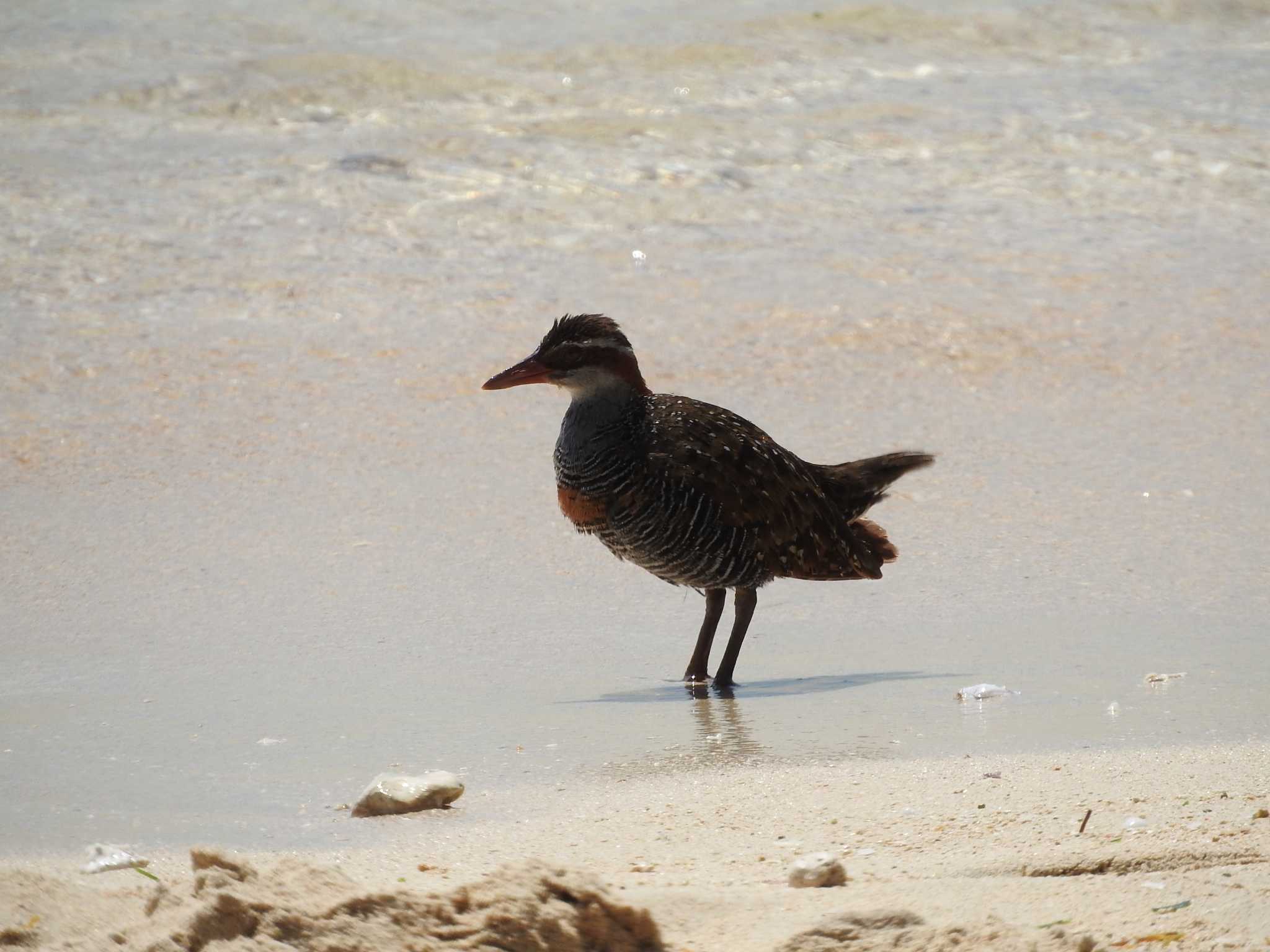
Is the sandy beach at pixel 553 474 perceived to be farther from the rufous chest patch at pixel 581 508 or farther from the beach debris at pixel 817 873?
the rufous chest patch at pixel 581 508

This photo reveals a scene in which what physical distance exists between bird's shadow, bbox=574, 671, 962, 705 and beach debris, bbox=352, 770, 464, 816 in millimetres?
1182

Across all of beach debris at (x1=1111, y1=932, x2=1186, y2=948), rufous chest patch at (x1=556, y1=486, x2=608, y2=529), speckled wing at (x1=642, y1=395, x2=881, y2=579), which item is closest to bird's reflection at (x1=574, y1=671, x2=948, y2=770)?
speckled wing at (x1=642, y1=395, x2=881, y2=579)

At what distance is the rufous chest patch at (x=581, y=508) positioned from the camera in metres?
5.86

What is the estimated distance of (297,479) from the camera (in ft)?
26.3

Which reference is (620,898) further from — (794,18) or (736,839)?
(794,18)

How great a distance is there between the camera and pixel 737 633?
5.94 metres

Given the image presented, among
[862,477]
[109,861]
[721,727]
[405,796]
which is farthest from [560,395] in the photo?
A: [109,861]

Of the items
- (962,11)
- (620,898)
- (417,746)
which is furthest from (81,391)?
→ (962,11)

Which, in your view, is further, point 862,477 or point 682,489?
point 862,477

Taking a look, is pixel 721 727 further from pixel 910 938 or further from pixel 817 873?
pixel 910 938

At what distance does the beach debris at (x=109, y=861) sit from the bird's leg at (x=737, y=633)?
2.36 m

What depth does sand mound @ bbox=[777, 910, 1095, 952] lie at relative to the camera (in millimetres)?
2951

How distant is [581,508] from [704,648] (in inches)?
25.4

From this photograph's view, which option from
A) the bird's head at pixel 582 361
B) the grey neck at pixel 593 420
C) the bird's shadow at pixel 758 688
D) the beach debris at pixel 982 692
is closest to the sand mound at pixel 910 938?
the beach debris at pixel 982 692
